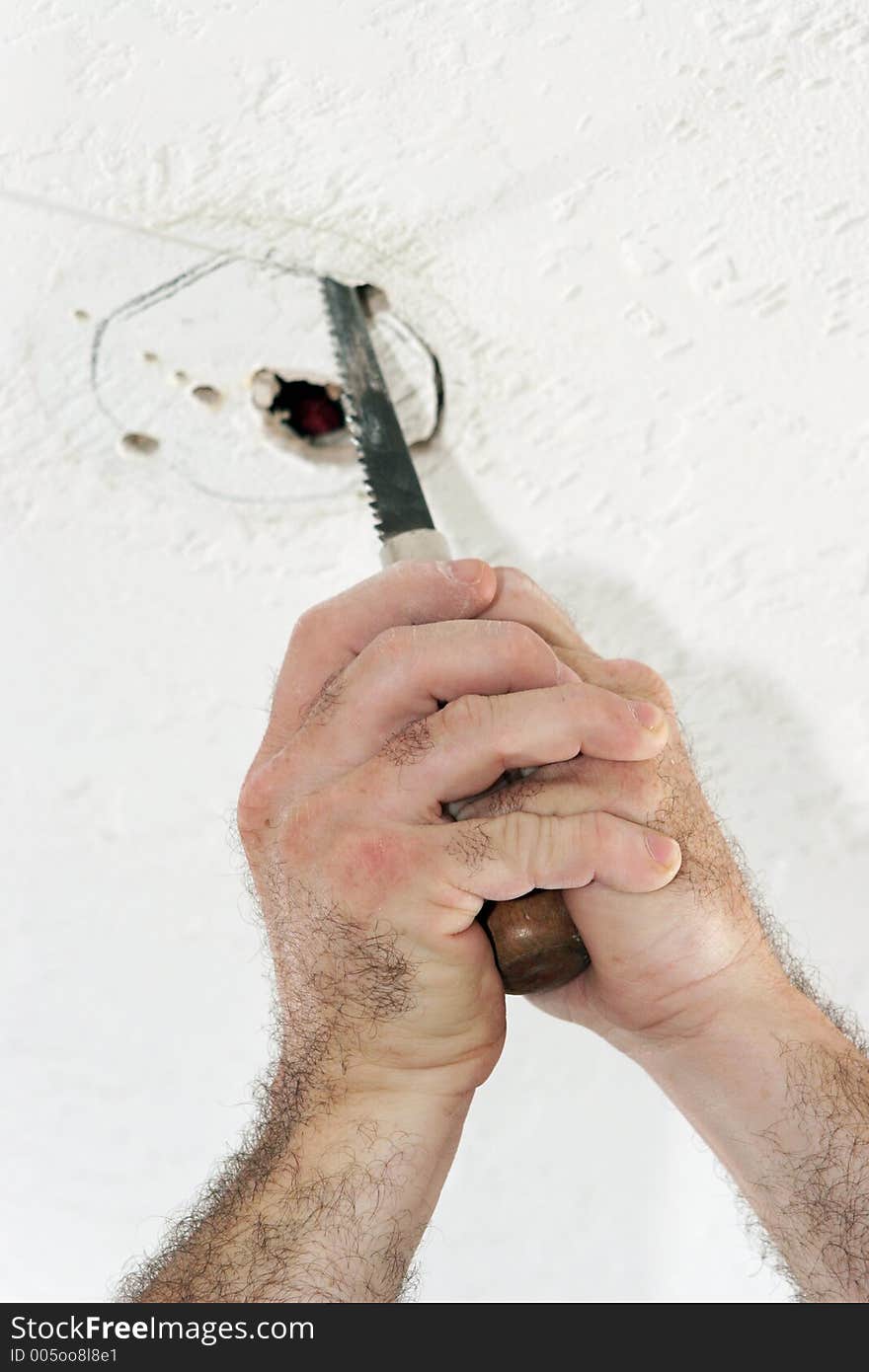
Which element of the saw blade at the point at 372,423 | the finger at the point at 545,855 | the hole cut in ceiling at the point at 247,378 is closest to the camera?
the finger at the point at 545,855

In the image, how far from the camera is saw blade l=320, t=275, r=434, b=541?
2.61 feet

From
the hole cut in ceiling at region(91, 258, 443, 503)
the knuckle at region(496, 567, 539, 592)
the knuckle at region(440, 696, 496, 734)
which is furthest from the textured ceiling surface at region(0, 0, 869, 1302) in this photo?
the knuckle at region(440, 696, 496, 734)

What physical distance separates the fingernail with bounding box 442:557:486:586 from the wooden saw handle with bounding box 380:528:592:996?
0.18m

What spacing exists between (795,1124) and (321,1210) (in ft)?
0.91

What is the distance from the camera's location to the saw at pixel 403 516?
625mm

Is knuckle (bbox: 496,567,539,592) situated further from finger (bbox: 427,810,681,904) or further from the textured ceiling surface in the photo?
the textured ceiling surface

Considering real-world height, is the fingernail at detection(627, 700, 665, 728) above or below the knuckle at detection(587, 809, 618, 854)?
above

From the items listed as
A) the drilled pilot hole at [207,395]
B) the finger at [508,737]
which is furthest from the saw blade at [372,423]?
the finger at [508,737]

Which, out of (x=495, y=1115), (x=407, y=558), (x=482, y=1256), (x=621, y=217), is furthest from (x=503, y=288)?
(x=482, y=1256)

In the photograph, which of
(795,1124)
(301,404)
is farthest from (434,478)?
(795,1124)

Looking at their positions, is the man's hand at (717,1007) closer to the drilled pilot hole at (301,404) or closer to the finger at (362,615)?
the finger at (362,615)

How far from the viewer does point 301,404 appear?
0.98 metres

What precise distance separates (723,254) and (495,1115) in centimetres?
98

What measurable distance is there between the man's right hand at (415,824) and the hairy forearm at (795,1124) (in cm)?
14
